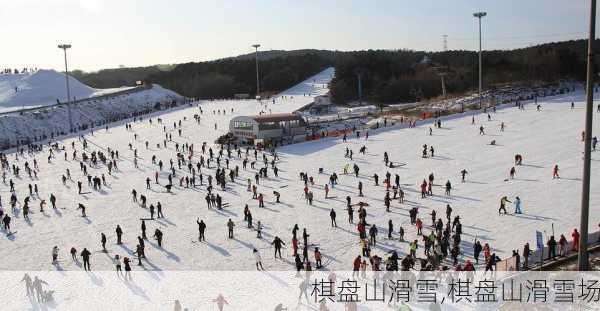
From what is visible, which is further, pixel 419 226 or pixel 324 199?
pixel 324 199

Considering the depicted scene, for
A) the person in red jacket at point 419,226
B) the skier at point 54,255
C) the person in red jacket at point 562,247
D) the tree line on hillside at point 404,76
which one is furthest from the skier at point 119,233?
the tree line on hillside at point 404,76

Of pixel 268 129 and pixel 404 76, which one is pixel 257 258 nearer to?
pixel 268 129

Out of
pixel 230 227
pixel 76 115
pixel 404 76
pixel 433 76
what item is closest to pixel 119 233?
pixel 230 227

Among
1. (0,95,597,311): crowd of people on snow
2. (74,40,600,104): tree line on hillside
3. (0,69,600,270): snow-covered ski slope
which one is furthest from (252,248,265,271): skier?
(74,40,600,104): tree line on hillside

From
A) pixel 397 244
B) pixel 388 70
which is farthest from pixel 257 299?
pixel 388 70

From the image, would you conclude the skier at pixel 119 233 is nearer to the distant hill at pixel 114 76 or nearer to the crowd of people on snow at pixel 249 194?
the crowd of people on snow at pixel 249 194

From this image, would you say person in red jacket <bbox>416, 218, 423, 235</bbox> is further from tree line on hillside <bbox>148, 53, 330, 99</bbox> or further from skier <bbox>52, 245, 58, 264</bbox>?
tree line on hillside <bbox>148, 53, 330, 99</bbox>

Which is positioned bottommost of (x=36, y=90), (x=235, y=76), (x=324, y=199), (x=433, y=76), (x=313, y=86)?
(x=324, y=199)

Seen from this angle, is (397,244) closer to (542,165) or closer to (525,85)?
(542,165)
